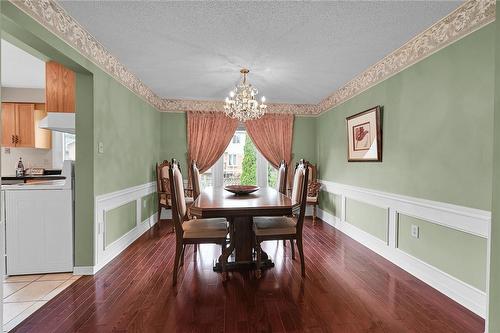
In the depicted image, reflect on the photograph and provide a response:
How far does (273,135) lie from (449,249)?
139 inches

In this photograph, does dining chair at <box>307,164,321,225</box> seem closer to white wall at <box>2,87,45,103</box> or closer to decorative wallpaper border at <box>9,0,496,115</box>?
decorative wallpaper border at <box>9,0,496,115</box>

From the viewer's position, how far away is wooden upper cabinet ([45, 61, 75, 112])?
2.75 metres

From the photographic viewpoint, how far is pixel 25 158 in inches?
198

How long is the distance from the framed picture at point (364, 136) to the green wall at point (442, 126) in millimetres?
98

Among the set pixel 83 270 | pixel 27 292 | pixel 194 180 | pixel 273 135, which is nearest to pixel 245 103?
pixel 194 180

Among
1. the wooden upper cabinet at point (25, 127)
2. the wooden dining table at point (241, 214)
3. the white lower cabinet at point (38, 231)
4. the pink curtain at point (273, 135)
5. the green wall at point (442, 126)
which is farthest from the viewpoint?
the pink curtain at point (273, 135)

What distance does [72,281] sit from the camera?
2461mm

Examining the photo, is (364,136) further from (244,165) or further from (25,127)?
(25,127)

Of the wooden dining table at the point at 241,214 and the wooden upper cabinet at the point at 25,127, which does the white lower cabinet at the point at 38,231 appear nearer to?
the wooden dining table at the point at 241,214

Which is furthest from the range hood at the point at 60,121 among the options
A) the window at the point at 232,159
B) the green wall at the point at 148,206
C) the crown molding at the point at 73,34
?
the window at the point at 232,159

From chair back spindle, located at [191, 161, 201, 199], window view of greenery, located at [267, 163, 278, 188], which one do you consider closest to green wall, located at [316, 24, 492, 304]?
window view of greenery, located at [267, 163, 278, 188]

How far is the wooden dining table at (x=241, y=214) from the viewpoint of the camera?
89.0 inches

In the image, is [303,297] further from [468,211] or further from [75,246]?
[75,246]

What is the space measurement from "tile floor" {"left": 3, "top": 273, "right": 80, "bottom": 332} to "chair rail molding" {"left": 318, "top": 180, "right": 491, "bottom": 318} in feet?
11.3
